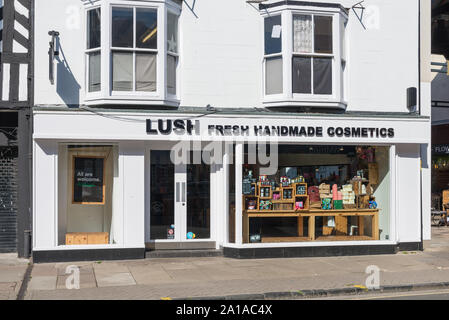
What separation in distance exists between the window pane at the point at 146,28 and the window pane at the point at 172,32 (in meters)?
0.37

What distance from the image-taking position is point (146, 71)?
44.6ft

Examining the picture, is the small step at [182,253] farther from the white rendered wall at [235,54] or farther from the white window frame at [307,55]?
the white window frame at [307,55]

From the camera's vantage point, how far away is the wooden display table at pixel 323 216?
14359 millimetres

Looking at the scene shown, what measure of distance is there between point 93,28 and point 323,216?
24.5 ft

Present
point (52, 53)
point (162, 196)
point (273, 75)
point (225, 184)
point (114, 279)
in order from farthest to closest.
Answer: point (273, 75), point (162, 196), point (225, 184), point (52, 53), point (114, 279)

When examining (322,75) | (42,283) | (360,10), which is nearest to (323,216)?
(322,75)

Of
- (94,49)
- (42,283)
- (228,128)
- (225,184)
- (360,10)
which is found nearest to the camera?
(42,283)

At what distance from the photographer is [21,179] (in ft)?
44.6

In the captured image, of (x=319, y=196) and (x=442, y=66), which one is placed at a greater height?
(x=442, y=66)

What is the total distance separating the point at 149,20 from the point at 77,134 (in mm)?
3248

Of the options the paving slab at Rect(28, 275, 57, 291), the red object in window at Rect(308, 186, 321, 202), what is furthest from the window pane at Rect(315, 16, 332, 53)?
the paving slab at Rect(28, 275, 57, 291)

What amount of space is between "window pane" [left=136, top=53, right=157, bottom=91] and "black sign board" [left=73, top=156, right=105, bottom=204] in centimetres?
210

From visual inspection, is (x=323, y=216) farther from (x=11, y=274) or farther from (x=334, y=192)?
(x=11, y=274)

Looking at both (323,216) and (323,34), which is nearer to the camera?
(323,34)
